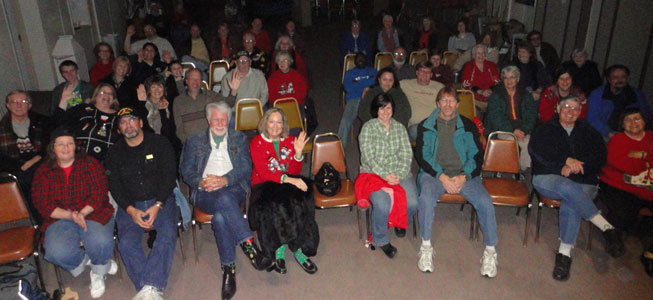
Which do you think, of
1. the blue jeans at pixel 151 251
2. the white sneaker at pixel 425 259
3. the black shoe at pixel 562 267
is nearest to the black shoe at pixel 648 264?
the black shoe at pixel 562 267

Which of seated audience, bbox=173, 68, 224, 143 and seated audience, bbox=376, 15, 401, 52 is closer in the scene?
seated audience, bbox=173, 68, 224, 143

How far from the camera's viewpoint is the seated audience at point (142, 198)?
332 centimetres

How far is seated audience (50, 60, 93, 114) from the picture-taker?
4.79m

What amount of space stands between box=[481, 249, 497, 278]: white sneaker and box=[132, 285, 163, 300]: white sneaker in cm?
251

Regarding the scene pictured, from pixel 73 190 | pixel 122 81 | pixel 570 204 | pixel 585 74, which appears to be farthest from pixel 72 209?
pixel 585 74

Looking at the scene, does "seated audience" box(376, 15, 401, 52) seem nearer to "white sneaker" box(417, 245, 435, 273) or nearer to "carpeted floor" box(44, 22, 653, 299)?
"carpeted floor" box(44, 22, 653, 299)

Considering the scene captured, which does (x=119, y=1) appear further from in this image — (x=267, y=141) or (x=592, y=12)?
(x=592, y=12)

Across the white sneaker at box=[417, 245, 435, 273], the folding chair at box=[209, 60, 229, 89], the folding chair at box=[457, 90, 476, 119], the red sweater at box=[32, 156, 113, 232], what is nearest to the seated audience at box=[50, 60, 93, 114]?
the red sweater at box=[32, 156, 113, 232]

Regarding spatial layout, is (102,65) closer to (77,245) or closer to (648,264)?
(77,245)

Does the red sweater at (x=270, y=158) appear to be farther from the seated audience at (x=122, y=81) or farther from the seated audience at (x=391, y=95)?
the seated audience at (x=122, y=81)

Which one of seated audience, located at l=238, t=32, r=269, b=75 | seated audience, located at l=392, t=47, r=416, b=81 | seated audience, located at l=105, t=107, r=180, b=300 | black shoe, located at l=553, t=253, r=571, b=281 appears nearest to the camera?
seated audience, located at l=105, t=107, r=180, b=300

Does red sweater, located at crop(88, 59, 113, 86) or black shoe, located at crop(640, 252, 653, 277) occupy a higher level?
red sweater, located at crop(88, 59, 113, 86)

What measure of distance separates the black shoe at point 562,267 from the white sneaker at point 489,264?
0.47 meters

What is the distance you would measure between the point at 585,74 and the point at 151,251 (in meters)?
5.65
